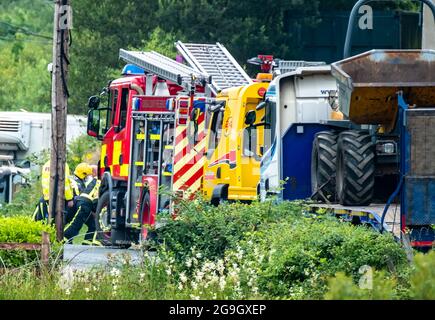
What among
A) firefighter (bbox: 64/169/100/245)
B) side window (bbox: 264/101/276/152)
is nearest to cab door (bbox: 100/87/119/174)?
firefighter (bbox: 64/169/100/245)

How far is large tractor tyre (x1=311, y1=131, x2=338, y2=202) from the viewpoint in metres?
16.7

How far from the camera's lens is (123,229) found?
24016mm

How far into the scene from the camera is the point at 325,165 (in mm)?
16750

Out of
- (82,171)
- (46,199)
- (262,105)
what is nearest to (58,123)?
(262,105)

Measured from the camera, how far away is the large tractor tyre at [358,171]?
15.7m

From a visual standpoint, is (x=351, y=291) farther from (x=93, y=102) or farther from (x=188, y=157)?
(x=93, y=102)

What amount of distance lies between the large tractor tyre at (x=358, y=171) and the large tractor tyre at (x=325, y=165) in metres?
0.81

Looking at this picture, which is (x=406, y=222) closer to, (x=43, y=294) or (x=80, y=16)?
(x=43, y=294)

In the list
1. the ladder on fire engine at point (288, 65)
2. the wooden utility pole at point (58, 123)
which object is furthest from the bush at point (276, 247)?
the ladder on fire engine at point (288, 65)

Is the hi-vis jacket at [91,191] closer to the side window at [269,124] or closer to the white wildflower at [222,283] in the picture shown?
the side window at [269,124]
